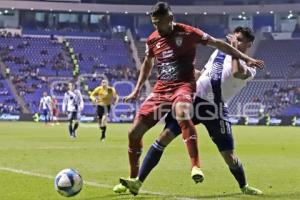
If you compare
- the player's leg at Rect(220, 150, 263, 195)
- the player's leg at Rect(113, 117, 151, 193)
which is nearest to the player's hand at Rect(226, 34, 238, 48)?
the player's leg at Rect(220, 150, 263, 195)

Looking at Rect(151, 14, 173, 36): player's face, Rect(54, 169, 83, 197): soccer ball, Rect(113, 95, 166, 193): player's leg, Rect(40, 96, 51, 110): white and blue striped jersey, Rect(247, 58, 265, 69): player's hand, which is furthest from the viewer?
Rect(40, 96, 51, 110): white and blue striped jersey

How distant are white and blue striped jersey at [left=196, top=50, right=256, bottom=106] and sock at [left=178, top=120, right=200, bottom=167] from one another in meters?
0.94

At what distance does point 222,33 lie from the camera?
260 ft

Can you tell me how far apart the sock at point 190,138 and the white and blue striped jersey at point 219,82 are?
94 centimetres

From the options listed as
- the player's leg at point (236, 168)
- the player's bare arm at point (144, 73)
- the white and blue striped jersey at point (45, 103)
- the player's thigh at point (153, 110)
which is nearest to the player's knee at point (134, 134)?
the player's thigh at point (153, 110)

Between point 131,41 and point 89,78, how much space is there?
12.4 metres

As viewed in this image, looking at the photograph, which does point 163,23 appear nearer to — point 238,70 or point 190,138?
point 238,70

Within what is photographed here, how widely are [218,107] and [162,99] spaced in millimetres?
885

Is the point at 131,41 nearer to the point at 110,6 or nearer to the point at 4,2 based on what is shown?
the point at 110,6

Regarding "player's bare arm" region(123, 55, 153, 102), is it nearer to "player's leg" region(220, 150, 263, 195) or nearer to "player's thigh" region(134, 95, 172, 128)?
"player's thigh" region(134, 95, 172, 128)

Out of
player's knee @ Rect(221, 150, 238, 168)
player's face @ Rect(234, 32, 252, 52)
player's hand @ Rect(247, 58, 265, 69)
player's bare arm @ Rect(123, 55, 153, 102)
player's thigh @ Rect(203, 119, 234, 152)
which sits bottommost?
player's knee @ Rect(221, 150, 238, 168)

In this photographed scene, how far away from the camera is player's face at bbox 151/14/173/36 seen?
7.85m

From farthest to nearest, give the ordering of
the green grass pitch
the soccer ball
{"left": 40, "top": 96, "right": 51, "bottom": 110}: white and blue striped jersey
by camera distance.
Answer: {"left": 40, "top": 96, "right": 51, "bottom": 110}: white and blue striped jersey, the green grass pitch, the soccer ball

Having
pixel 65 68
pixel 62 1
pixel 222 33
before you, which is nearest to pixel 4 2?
pixel 62 1
